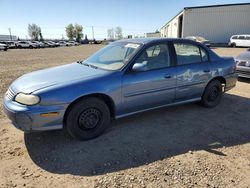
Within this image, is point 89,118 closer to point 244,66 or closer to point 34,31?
point 244,66

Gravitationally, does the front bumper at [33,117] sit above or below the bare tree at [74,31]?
below

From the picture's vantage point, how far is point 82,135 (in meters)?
3.40

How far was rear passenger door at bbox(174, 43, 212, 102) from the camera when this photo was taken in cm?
423

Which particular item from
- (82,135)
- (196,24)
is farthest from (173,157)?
(196,24)

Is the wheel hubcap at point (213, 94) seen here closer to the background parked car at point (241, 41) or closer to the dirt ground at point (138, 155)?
the dirt ground at point (138, 155)

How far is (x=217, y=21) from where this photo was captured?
37.8 metres

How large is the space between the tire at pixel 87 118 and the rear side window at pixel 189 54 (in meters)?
1.83

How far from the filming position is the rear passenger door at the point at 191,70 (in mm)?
4234

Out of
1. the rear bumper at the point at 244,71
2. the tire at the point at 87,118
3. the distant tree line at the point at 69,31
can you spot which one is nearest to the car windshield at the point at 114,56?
the tire at the point at 87,118

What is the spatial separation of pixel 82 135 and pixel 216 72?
3.22 m

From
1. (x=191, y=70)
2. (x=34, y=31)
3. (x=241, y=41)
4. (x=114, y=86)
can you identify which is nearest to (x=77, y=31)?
(x=34, y=31)

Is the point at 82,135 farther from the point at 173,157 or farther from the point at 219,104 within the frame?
the point at 219,104

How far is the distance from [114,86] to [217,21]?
4011 cm

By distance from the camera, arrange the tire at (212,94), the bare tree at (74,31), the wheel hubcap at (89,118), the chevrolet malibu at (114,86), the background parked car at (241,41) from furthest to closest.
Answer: the bare tree at (74,31) < the background parked car at (241,41) < the tire at (212,94) < the wheel hubcap at (89,118) < the chevrolet malibu at (114,86)
